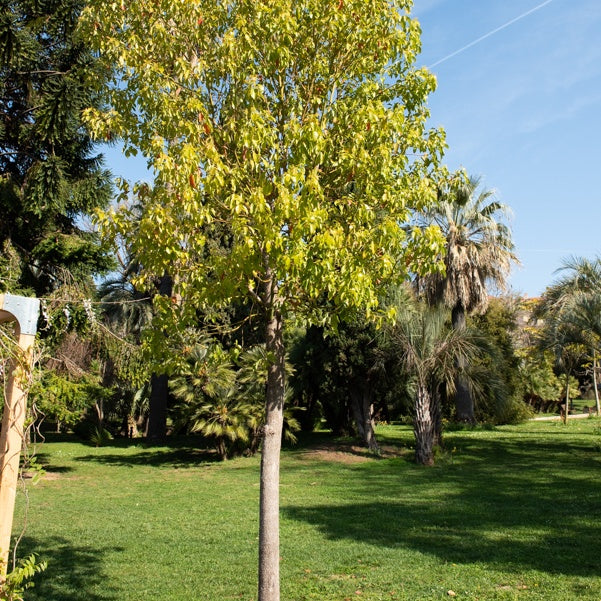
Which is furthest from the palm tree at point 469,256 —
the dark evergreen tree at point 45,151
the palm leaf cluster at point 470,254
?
the dark evergreen tree at point 45,151

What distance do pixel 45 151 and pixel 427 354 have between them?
10.5 meters

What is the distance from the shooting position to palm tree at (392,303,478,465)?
1498 centimetres

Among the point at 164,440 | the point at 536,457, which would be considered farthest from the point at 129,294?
the point at 536,457

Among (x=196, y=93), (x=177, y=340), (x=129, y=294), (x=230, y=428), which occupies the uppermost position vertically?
(x=129, y=294)

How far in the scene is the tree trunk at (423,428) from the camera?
15500 mm

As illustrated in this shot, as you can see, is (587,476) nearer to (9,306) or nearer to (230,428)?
(230,428)

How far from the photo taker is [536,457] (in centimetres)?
1605

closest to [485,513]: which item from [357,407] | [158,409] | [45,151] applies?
[357,407]

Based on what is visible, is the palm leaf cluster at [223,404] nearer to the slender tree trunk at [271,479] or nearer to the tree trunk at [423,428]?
the tree trunk at [423,428]

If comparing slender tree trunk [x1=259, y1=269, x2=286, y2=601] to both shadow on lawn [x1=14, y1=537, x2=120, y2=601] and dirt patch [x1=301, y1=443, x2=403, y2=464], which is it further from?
dirt patch [x1=301, y1=443, x2=403, y2=464]

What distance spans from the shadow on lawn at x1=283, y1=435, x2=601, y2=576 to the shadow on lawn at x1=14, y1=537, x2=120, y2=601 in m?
3.11

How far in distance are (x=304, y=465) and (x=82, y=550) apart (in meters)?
9.05

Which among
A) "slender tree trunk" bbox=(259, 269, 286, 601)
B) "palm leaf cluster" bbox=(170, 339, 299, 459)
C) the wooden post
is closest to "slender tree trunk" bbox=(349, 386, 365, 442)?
"palm leaf cluster" bbox=(170, 339, 299, 459)

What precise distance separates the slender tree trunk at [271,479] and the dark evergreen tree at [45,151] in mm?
8737
